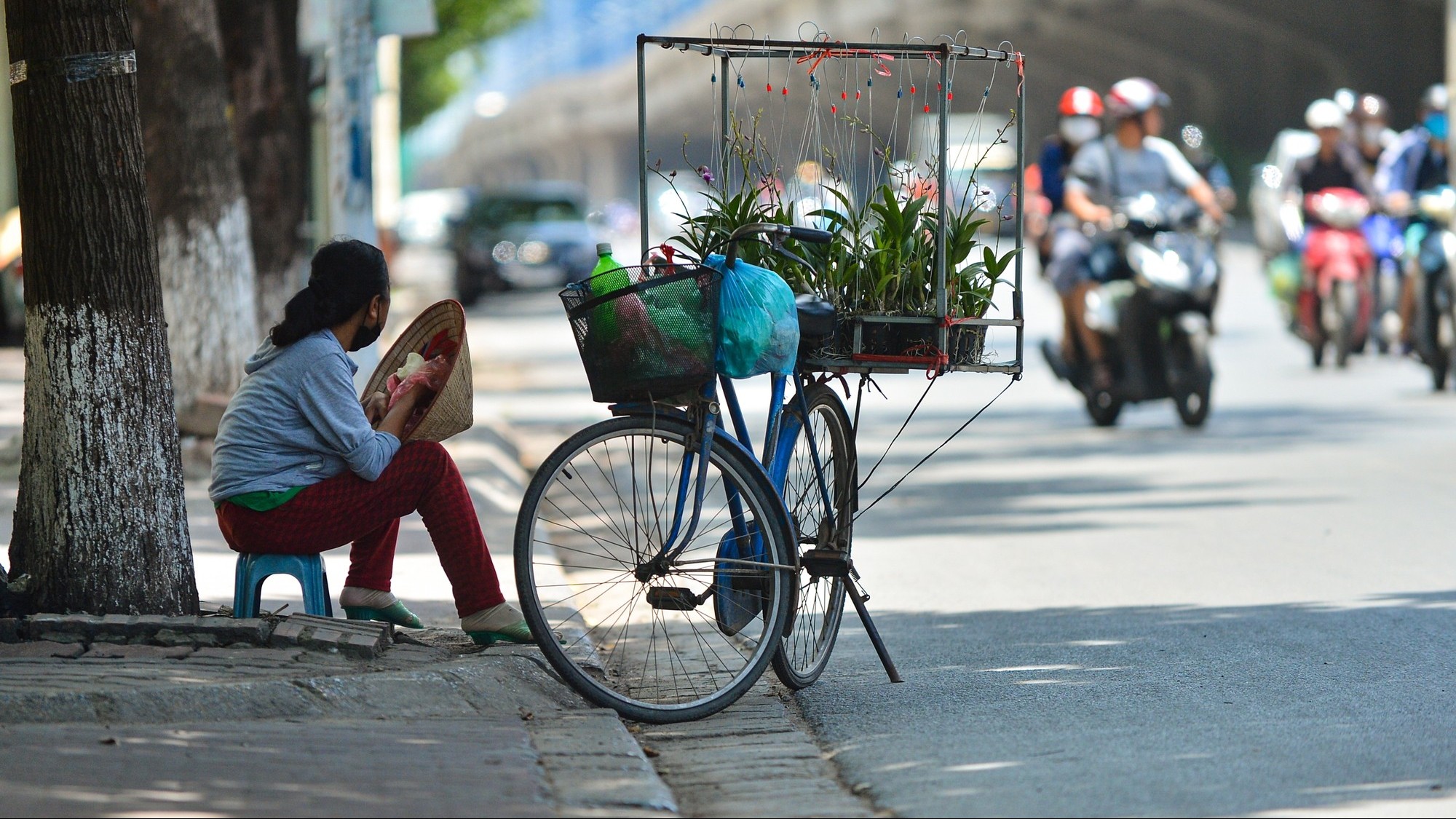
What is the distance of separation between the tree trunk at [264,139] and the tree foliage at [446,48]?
21543mm

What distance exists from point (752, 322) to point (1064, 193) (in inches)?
315

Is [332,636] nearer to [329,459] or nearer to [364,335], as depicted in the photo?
[329,459]

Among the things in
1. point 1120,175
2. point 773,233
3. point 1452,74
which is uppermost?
point 1452,74

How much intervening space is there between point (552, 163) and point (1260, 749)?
120 meters

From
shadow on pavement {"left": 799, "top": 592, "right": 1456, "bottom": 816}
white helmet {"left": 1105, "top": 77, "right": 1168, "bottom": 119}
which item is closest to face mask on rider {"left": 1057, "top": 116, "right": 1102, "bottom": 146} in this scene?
white helmet {"left": 1105, "top": 77, "right": 1168, "bottom": 119}

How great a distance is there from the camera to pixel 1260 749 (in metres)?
4.77

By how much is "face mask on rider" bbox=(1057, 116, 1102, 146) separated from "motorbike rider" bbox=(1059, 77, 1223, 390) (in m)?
0.35

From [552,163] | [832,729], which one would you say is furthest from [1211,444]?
[552,163]

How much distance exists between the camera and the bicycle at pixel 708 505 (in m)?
4.92

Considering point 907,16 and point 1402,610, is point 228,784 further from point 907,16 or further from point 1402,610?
point 907,16

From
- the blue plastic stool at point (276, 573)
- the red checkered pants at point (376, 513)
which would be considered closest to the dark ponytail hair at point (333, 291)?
the red checkered pants at point (376, 513)

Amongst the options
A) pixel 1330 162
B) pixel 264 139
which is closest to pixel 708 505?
pixel 264 139

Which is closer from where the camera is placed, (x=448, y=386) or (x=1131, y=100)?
(x=448, y=386)

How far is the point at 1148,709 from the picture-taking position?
207 inches
